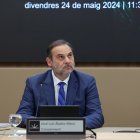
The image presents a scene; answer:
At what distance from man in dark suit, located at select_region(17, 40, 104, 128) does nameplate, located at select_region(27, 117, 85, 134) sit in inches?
35.6

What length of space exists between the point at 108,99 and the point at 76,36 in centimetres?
77

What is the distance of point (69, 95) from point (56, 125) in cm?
101

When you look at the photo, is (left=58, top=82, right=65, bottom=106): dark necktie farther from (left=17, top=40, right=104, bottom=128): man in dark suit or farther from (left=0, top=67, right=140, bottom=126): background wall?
(left=0, top=67, right=140, bottom=126): background wall

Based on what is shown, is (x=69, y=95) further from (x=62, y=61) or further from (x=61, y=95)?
(x=62, y=61)

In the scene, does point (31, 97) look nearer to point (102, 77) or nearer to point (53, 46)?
point (53, 46)

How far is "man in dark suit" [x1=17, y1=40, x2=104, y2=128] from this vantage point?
3336mm

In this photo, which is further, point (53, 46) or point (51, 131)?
point (53, 46)

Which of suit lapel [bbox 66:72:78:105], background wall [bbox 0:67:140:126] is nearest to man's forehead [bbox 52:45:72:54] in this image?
suit lapel [bbox 66:72:78:105]

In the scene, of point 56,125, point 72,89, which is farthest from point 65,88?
point 56,125

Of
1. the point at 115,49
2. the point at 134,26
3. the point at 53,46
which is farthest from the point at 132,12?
the point at 53,46

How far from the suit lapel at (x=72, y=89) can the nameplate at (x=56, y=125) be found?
99 centimetres

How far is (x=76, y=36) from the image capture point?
4.29m

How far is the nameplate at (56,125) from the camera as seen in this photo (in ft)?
7.73

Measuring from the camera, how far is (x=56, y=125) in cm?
237
